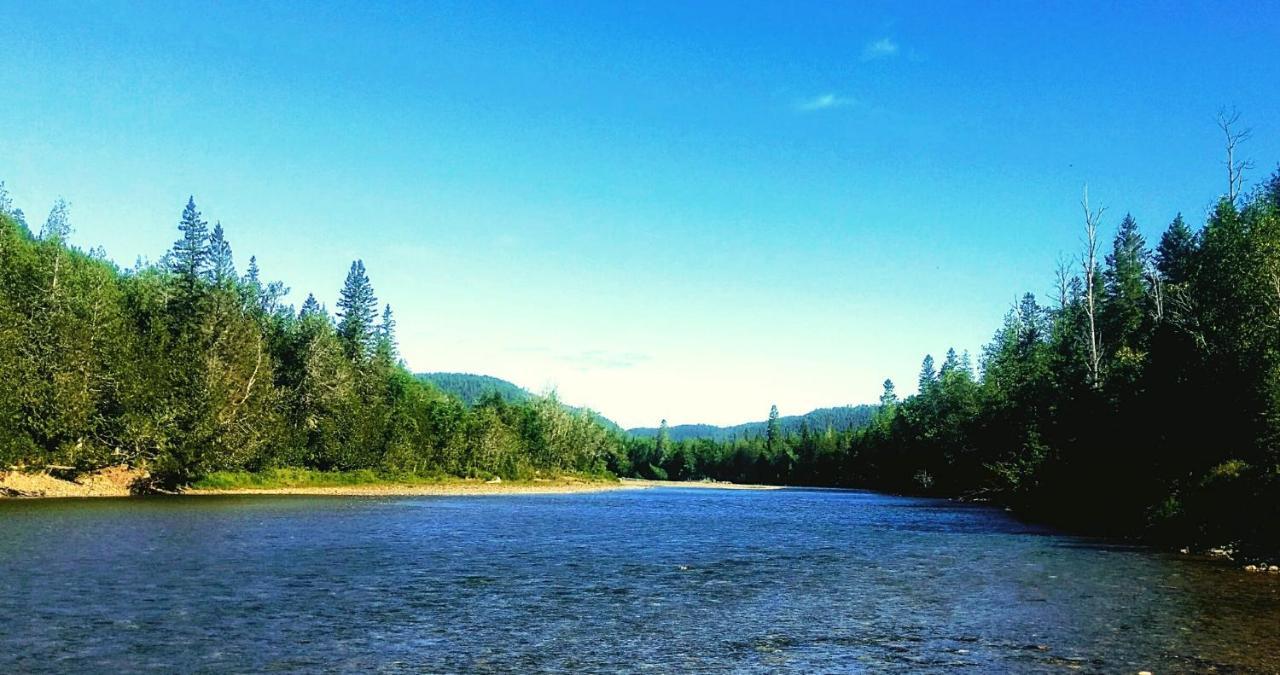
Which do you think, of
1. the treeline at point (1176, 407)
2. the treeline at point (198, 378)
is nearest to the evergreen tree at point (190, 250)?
the treeline at point (198, 378)

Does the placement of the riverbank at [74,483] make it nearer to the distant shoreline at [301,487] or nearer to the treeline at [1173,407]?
the distant shoreline at [301,487]

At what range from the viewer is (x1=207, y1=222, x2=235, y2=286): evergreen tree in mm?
100375

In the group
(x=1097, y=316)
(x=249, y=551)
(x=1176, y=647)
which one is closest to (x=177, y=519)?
(x=249, y=551)

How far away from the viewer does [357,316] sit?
428ft

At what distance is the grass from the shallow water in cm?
4315

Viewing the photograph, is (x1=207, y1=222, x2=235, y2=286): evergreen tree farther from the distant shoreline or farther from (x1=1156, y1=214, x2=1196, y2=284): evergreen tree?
(x1=1156, y1=214, x2=1196, y2=284): evergreen tree

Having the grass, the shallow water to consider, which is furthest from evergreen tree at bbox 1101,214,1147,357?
the grass

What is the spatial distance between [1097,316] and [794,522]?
211 feet

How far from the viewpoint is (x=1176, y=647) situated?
18391mm

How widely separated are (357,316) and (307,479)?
37.1 metres

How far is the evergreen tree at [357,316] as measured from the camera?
127m

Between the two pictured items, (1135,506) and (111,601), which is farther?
(1135,506)

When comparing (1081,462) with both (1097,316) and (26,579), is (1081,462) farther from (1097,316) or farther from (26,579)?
(26,579)

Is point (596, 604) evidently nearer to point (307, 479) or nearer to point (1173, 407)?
point (1173, 407)
